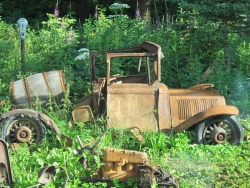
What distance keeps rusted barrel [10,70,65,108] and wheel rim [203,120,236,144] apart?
7.62ft

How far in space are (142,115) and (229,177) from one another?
67.3 inches

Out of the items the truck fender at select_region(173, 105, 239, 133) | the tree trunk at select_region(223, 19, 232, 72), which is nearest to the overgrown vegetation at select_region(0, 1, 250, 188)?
the tree trunk at select_region(223, 19, 232, 72)

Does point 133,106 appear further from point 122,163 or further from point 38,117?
point 122,163

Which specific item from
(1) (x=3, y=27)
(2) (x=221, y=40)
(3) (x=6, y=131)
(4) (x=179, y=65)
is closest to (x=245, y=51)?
(2) (x=221, y=40)

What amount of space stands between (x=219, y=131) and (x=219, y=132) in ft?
0.04

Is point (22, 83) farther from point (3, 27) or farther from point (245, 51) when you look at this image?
point (3, 27)

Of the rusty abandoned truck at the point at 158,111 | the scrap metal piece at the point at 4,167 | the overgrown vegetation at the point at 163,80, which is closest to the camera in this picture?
the scrap metal piece at the point at 4,167

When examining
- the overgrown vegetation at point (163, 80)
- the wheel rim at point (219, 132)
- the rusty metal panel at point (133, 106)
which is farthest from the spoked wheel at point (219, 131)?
the rusty metal panel at point (133, 106)

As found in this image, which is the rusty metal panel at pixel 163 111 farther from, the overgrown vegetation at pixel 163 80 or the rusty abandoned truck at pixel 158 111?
the overgrown vegetation at pixel 163 80

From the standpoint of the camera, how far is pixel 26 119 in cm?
777

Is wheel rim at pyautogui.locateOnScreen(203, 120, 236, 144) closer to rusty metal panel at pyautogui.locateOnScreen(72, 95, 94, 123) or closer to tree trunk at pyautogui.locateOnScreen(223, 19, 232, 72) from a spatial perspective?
rusty metal panel at pyautogui.locateOnScreen(72, 95, 94, 123)

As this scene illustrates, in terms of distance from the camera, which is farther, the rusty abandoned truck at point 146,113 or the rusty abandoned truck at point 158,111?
the rusty abandoned truck at point 158,111

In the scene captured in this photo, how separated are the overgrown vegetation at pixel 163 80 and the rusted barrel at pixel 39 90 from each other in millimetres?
160

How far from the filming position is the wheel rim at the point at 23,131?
7.74m
